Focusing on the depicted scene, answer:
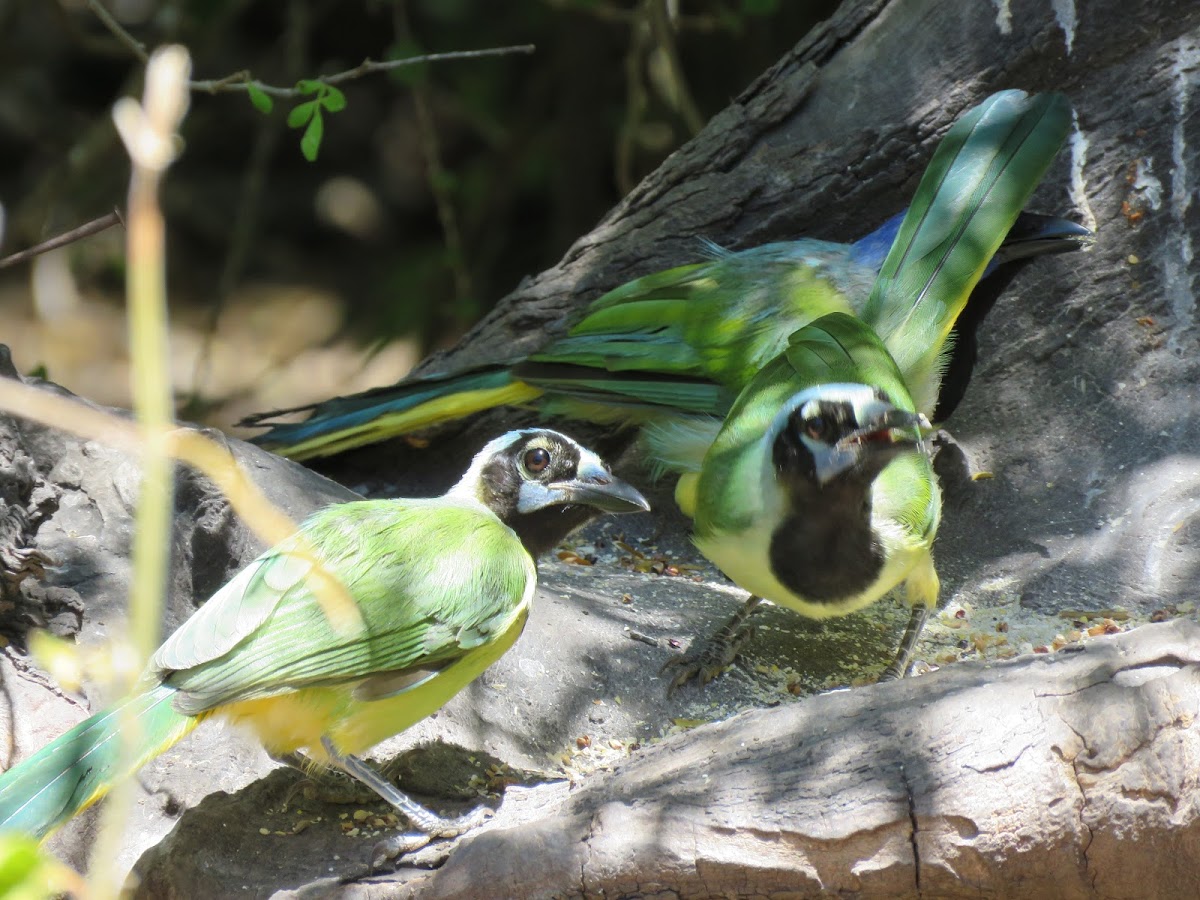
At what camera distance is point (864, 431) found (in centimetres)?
325

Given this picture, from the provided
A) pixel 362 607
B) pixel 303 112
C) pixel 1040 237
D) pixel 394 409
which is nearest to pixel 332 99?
pixel 303 112

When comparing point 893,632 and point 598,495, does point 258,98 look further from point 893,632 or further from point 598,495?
point 893,632

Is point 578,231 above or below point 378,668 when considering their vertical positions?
below

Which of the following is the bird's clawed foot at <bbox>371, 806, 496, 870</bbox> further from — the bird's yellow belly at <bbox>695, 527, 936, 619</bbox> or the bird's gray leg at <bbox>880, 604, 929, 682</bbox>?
the bird's gray leg at <bbox>880, 604, 929, 682</bbox>

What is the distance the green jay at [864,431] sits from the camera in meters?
3.35

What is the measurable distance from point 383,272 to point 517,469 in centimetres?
540

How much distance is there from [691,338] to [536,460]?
3.55 feet

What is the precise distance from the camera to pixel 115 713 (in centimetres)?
259

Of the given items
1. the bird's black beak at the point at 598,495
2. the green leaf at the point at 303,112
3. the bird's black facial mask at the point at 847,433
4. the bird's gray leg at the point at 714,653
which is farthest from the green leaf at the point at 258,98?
the bird's gray leg at the point at 714,653

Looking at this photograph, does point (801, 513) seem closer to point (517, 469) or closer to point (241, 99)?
point (517, 469)

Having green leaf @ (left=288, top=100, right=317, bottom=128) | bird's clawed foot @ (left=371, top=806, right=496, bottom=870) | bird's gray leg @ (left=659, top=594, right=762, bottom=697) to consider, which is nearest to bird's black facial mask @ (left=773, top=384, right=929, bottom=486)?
bird's gray leg @ (left=659, top=594, right=762, bottom=697)

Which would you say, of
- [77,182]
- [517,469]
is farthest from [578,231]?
[517,469]

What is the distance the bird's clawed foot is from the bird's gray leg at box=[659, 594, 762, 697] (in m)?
0.84

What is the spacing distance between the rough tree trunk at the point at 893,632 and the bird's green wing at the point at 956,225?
1.23 ft
